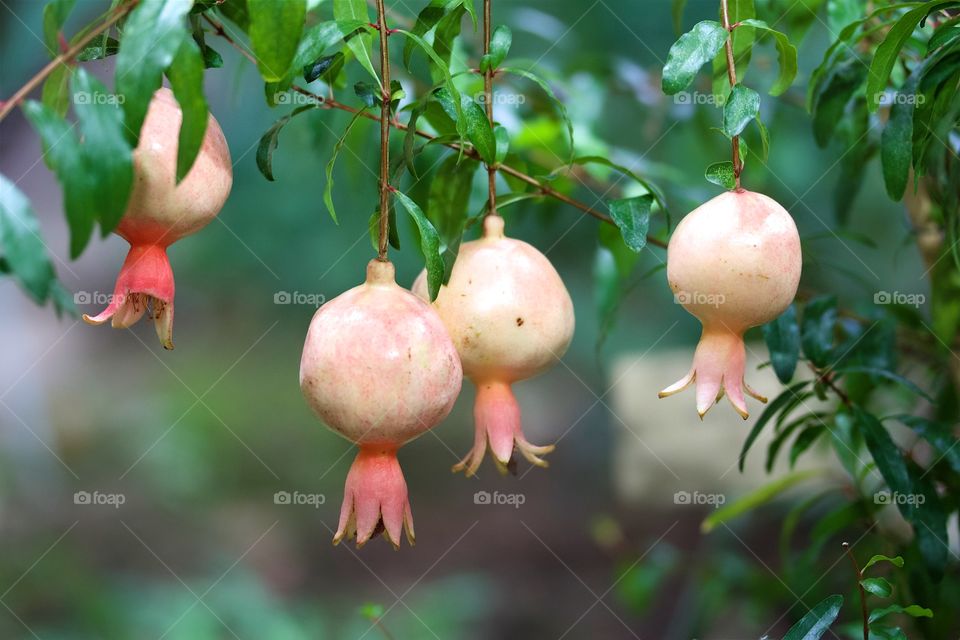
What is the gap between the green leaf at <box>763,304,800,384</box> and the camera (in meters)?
0.79

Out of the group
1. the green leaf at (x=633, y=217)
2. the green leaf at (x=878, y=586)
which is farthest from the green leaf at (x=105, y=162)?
the green leaf at (x=878, y=586)

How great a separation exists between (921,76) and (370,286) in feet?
1.33

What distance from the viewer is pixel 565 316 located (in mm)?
620

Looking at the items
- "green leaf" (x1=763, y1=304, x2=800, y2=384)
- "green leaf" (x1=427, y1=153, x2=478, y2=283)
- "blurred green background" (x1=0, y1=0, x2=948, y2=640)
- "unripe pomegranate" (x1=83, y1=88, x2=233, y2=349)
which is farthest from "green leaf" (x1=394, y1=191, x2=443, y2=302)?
"blurred green background" (x1=0, y1=0, x2=948, y2=640)

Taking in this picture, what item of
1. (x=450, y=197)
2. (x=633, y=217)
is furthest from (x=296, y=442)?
(x=633, y=217)

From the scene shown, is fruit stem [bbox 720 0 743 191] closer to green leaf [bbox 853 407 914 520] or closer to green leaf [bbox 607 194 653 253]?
green leaf [bbox 607 194 653 253]

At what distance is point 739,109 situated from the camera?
1.69 feet

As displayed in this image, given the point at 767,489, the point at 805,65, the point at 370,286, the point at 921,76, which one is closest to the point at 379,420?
the point at 370,286

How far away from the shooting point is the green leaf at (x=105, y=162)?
0.40 m

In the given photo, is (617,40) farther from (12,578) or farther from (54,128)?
(54,128)

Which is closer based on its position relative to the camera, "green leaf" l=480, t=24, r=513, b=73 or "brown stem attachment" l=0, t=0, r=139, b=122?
"brown stem attachment" l=0, t=0, r=139, b=122

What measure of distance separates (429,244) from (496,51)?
0.59ft

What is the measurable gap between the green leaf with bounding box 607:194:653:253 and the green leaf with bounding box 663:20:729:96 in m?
0.14

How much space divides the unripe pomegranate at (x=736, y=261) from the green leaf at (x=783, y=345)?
25 centimetres
